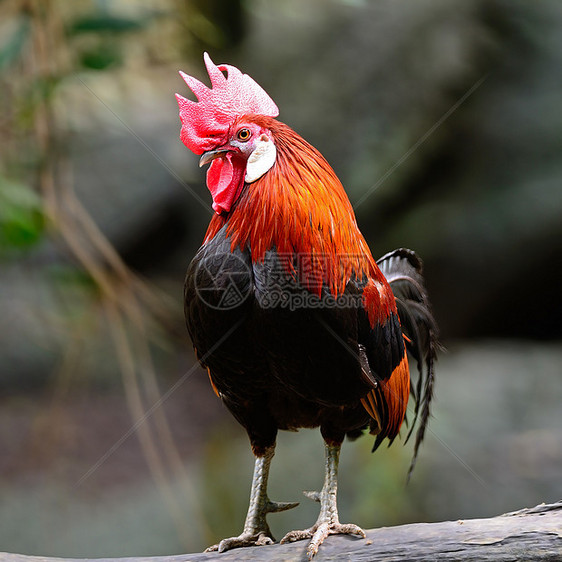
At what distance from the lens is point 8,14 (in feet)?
9.02

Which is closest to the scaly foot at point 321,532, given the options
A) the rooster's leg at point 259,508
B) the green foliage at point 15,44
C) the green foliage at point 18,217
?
the rooster's leg at point 259,508

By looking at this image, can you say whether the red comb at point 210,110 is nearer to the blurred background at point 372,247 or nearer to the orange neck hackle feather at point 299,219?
the orange neck hackle feather at point 299,219

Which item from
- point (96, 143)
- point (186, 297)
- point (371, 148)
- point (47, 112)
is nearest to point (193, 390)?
Result: point (96, 143)

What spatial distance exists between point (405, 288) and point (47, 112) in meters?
1.48

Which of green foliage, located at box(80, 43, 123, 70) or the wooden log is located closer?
the wooden log

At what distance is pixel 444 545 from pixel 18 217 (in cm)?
156

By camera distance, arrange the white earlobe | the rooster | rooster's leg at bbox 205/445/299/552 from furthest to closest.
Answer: rooster's leg at bbox 205/445/299/552, the white earlobe, the rooster

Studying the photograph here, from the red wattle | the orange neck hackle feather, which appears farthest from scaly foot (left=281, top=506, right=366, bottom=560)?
the red wattle

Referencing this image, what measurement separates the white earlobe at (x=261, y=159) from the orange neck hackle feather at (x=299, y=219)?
0.01m

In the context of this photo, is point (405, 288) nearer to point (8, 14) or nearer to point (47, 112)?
point (47, 112)

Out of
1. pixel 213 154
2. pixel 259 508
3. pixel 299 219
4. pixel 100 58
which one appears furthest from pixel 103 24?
pixel 259 508

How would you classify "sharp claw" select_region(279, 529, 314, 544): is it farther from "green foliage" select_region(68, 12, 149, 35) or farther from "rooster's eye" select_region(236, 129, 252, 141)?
"green foliage" select_region(68, 12, 149, 35)

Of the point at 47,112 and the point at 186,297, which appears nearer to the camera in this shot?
the point at 186,297

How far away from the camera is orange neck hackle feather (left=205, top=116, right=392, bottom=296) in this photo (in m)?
1.64
